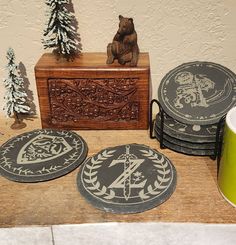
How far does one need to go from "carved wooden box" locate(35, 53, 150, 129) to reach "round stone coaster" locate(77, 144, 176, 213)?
0.32 feet

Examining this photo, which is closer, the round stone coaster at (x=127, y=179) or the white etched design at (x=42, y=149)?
the round stone coaster at (x=127, y=179)

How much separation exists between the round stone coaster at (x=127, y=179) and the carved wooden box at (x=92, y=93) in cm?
10

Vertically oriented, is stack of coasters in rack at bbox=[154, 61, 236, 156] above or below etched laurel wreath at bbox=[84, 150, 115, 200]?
above

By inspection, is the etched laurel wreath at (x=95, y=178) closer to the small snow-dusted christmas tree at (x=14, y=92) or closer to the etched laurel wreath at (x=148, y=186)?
the etched laurel wreath at (x=148, y=186)

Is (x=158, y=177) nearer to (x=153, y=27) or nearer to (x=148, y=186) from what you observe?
(x=148, y=186)

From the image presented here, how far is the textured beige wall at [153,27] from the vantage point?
0.87m

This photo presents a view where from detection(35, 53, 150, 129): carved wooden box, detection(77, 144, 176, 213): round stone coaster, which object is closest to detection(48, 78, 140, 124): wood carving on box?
detection(35, 53, 150, 129): carved wooden box

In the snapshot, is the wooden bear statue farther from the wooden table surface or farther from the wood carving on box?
the wooden table surface

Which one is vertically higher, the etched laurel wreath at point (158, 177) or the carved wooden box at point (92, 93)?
the carved wooden box at point (92, 93)

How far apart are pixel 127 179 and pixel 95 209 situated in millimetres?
94

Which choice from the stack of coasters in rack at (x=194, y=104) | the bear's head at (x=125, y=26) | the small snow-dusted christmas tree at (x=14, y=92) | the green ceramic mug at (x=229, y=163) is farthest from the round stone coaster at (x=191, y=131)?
the small snow-dusted christmas tree at (x=14, y=92)

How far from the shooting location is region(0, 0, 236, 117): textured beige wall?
0.87 meters

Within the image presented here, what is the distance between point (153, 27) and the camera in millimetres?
899

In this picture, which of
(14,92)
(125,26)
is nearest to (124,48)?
(125,26)
